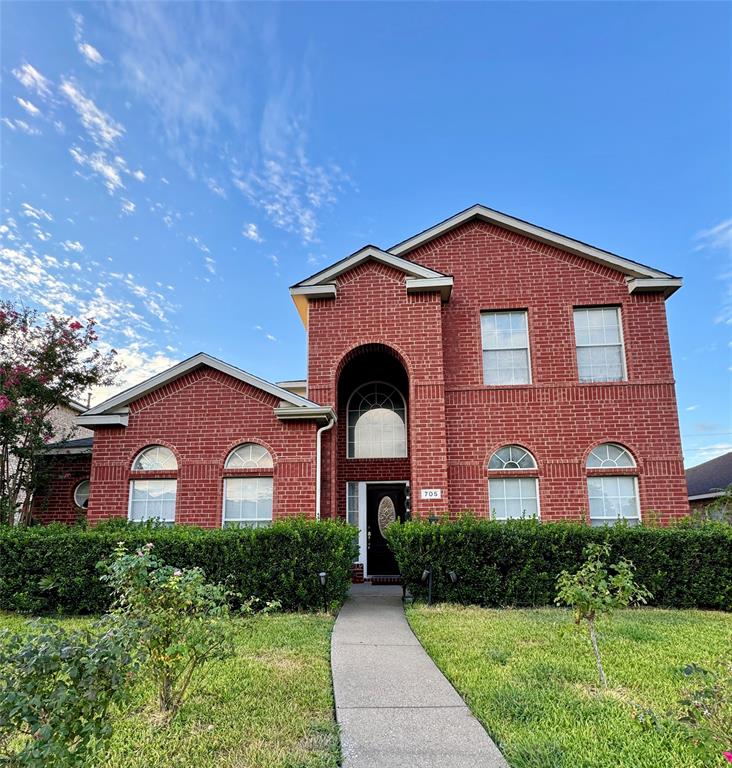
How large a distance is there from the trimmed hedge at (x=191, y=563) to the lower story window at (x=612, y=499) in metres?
6.24

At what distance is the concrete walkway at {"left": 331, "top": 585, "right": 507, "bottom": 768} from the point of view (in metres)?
3.77

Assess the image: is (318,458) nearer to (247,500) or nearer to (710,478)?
(247,500)

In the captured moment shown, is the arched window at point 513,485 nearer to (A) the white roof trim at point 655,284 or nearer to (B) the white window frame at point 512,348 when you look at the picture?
(B) the white window frame at point 512,348

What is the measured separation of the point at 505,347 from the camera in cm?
1302

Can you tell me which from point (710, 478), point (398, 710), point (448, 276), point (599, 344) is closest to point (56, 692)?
point (398, 710)

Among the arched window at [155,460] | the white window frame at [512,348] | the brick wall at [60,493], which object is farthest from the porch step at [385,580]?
the brick wall at [60,493]

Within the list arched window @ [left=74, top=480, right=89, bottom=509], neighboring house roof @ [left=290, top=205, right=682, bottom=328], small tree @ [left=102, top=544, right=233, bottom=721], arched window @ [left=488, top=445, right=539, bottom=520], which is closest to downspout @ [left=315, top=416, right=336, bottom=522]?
neighboring house roof @ [left=290, top=205, right=682, bottom=328]

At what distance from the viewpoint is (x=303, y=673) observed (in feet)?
18.5

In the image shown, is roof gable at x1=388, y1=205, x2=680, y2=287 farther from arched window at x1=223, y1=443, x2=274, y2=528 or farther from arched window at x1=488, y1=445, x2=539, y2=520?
arched window at x1=223, y1=443, x2=274, y2=528

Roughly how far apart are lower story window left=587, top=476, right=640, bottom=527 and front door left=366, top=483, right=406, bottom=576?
14.9ft

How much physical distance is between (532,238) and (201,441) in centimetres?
927

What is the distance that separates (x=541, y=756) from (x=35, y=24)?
1324 centimetres

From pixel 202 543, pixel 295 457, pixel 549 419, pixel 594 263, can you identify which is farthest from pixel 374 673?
pixel 594 263

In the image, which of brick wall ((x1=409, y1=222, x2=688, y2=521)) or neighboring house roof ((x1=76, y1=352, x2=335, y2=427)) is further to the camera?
brick wall ((x1=409, y1=222, x2=688, y2=521))
